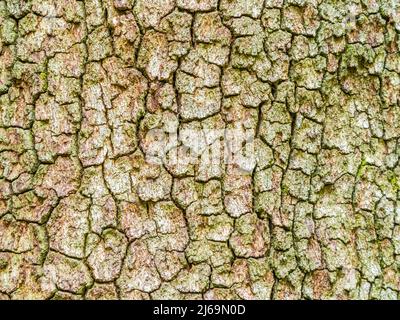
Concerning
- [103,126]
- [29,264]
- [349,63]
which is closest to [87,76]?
[103,126]

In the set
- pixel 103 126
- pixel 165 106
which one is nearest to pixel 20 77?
pixel 103 126

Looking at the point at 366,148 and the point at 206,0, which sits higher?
the point at 206,0

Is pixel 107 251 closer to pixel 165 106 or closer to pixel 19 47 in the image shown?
pixel 165 106

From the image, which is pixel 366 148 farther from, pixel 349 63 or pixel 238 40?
pixel 238 40

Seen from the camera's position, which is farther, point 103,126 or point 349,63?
point 349,63

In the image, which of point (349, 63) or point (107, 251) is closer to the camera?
point (107, 251)
